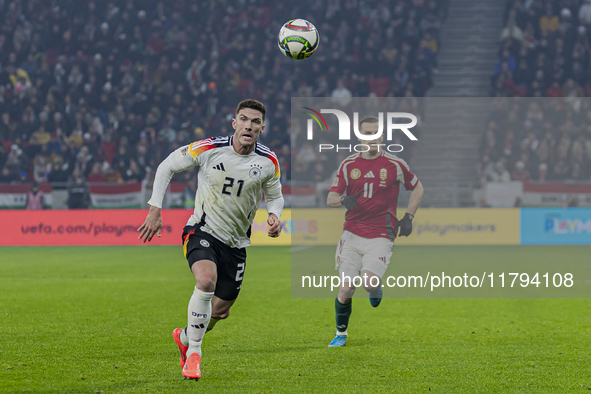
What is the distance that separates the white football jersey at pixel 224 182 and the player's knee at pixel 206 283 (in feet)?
1.49

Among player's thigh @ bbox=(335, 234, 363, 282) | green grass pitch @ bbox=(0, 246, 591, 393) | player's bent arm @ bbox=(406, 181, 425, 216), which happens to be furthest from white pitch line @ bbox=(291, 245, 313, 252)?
player's thigh @ bbox=(335, 234, 363, 282)

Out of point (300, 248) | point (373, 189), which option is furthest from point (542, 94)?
point (373, 189)

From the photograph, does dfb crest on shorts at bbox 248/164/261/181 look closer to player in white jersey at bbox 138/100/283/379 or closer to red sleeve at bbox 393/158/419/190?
player in white jersey at bbox 138/100/283/379

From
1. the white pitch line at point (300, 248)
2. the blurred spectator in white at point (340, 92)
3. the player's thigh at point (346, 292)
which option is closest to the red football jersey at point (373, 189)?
the player's thigh at point (346, 292)

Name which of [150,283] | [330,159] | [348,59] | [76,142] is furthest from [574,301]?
[76,142]

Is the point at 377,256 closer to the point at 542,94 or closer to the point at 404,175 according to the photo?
the point at 404,175

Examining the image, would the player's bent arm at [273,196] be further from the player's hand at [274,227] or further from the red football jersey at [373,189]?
the red football jersey at [373,189]

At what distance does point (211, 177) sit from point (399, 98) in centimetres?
1750

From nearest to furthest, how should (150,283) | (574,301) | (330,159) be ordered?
(574,301)
(150,283)
(330,159)

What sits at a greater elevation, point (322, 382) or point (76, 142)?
point (76, 142)

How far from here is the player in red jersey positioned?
761 centimetres

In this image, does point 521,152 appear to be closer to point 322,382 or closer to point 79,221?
point 79,221

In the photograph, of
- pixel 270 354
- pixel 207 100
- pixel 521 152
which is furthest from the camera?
pixel 207 100

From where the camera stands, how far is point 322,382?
5746 millimetres
